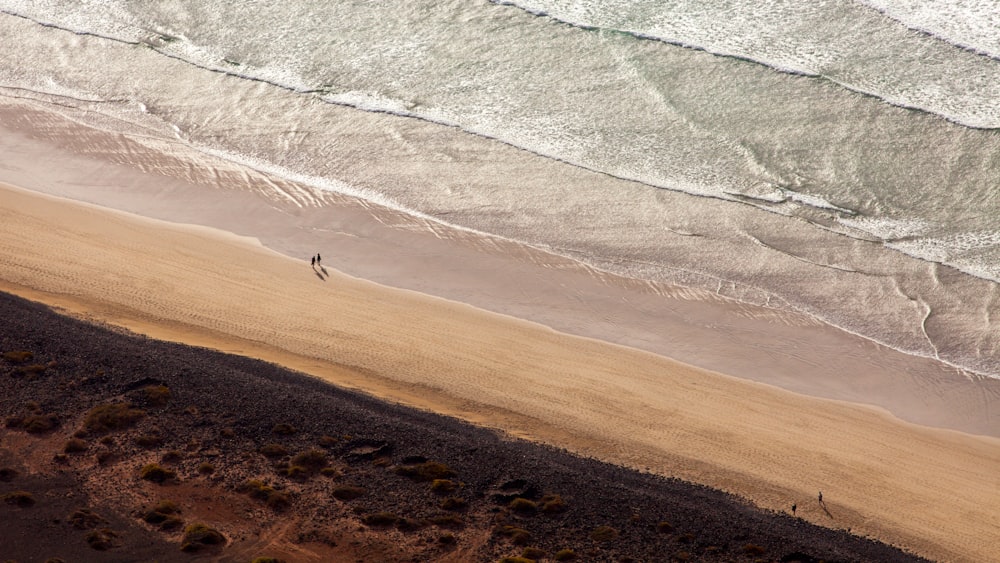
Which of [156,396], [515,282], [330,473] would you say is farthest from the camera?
[515,282]

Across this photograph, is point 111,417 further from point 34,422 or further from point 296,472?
point 296,472

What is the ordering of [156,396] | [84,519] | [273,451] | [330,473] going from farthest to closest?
[156,396], [273,451], [330,473], [84,519]

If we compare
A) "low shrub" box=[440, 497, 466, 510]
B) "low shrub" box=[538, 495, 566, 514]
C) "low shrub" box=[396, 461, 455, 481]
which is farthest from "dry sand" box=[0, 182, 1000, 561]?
"low shrub" box=[440, 497, 466, 510]

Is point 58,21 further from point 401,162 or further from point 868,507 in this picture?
point 868,507

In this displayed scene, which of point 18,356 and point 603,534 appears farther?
point 18,356

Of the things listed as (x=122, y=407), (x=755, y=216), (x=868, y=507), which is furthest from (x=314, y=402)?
(x=755, y=216)

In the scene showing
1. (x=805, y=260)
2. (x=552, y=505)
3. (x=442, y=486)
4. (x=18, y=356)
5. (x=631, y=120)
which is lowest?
(x=18, y=356)

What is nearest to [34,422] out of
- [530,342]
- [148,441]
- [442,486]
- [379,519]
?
[148,441]
